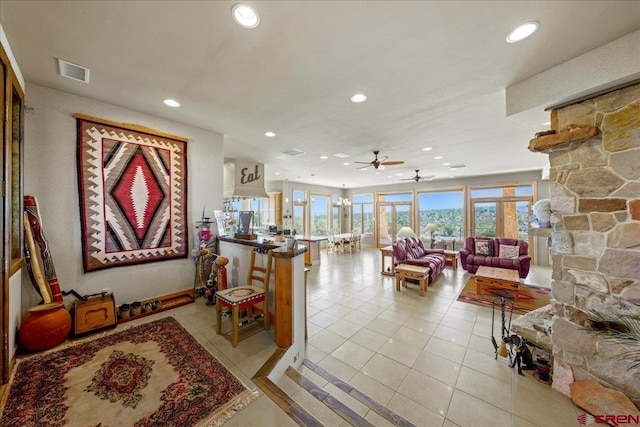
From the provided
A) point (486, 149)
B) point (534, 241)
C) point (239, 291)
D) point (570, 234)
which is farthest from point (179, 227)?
point (534, 241)

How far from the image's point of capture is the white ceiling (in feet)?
5.21

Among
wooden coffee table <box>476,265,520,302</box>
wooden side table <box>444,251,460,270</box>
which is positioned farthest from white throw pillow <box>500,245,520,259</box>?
wooden coffee table <box>476,265,520,302</box>

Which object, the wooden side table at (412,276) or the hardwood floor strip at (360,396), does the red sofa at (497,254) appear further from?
the hardwood floor strip at (360,396)

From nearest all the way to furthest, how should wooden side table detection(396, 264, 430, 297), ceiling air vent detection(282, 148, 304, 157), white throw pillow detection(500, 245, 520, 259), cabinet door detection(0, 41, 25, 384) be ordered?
cabinet door detection(0, 41, 25, 384), wooden side table detection(396, 264, 430, 297), ceiling air vent detection(282, 148, 304, 157), white throw pillow detection(500, 245, 520, 259)

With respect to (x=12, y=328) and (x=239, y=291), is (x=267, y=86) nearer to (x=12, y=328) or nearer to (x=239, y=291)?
(x=239, y=291)

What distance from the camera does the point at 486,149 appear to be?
4.95 metres

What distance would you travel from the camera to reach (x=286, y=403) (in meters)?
1.77

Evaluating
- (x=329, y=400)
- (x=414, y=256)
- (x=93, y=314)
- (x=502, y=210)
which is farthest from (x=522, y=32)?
(x=502, y=210)

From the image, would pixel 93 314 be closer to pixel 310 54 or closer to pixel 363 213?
pixel 310 54

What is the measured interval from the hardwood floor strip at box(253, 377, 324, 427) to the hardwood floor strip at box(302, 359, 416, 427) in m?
0.45

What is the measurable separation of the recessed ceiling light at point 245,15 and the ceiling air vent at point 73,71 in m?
1.85

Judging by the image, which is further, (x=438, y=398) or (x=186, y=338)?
(x=186, y=338)

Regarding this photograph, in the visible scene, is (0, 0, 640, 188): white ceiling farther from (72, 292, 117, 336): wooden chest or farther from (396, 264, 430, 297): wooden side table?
(396, 264, 430, 297): wooden side table

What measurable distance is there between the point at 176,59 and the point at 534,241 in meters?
10.1
